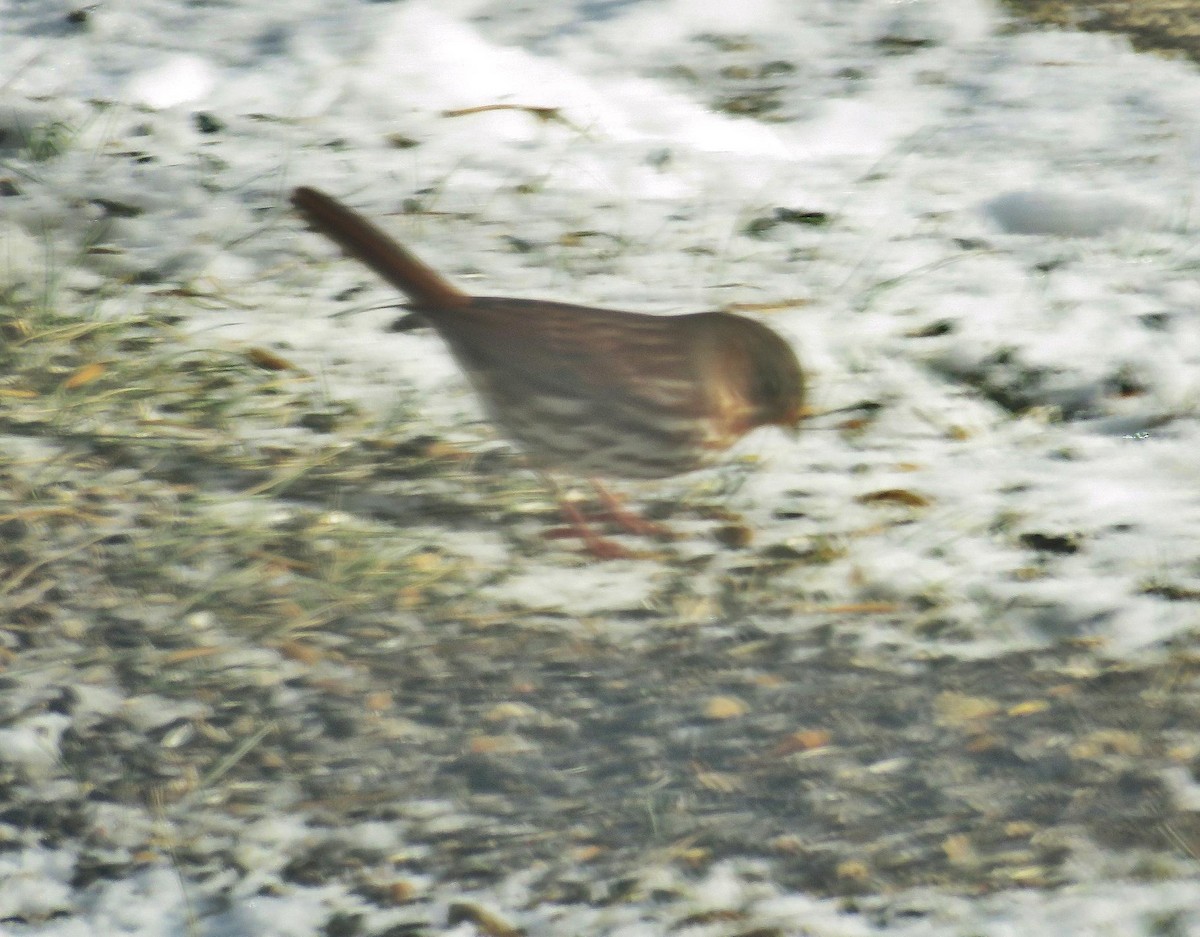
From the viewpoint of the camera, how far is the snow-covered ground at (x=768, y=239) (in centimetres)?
290

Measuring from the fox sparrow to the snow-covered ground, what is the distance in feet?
1.02

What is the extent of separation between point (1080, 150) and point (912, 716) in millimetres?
2662

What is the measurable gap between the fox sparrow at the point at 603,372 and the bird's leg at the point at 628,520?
234 mm

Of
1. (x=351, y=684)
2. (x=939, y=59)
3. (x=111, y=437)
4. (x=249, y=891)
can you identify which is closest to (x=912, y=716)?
(x=351, y=684)

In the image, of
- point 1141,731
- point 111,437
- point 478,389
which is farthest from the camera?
point 111,437

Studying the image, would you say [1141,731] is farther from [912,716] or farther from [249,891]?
[249,891]

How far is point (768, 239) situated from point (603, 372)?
1560mm

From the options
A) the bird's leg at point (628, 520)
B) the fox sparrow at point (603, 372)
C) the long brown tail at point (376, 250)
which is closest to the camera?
the fox sparrow at point (603, 372)

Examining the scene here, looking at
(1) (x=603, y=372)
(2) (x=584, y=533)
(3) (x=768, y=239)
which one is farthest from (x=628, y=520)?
(3) (x=768, y=239)

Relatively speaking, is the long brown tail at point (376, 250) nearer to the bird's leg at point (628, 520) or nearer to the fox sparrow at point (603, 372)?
the fox sparrow at point (603, 372)

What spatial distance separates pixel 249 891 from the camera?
2258mm

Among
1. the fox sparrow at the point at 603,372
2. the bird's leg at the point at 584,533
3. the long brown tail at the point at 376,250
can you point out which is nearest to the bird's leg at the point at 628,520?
the bird's leg at the point at 584,533

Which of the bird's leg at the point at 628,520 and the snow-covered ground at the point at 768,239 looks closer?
the snow-covered ground at the point at 768,239

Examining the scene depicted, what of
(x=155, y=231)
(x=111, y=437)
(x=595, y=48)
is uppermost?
Result: (x=595, y=48)
